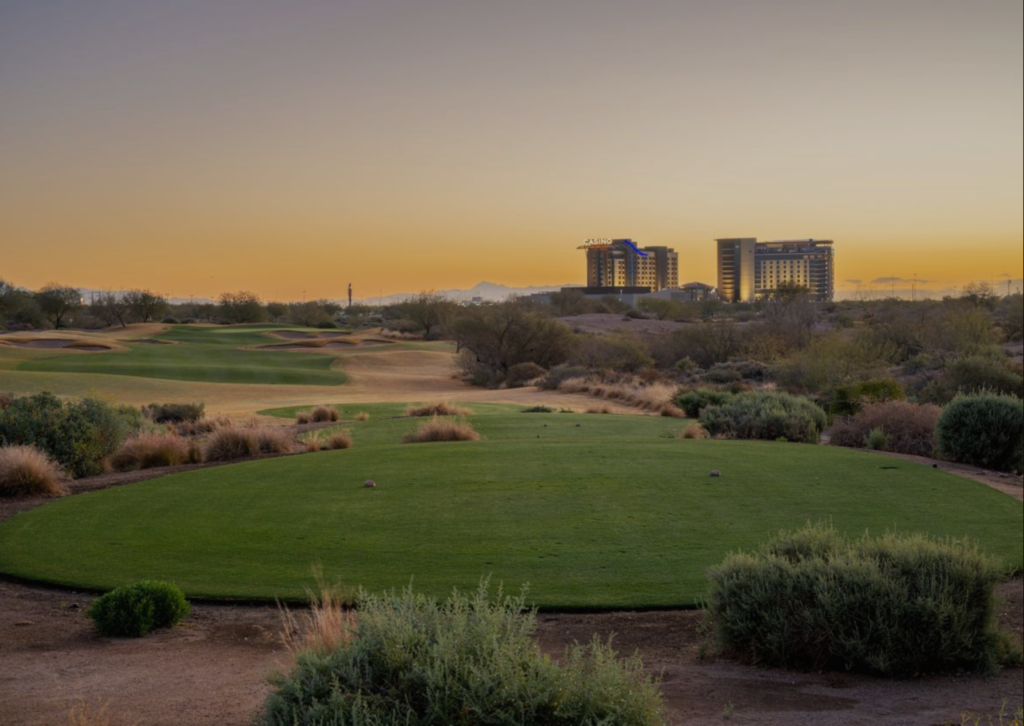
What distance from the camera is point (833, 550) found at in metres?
8.90

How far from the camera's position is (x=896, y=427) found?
23094mm

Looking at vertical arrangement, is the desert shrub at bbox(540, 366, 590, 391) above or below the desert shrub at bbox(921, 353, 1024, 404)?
below

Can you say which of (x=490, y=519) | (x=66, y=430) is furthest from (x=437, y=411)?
(x=490, y=519)

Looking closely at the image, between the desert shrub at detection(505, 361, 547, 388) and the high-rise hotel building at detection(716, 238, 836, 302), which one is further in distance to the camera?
the high-rise hotel building at detection(716, 238, 836, 302)

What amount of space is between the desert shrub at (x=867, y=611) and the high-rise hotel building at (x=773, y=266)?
176993 millimetres

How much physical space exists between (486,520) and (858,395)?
63.4 ft

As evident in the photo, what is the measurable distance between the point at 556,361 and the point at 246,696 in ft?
167

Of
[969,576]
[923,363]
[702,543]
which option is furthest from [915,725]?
[923,363]

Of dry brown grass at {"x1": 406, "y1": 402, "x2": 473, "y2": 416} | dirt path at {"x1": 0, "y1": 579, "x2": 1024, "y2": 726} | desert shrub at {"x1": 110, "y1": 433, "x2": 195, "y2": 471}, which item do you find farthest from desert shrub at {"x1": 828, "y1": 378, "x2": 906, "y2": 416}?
dirt path at {"x1": 0, "y1": 579, "x2": 1024, "y2": 726}

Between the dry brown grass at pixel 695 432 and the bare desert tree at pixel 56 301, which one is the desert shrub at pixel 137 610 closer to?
the dry brown grass at pixel 695 432

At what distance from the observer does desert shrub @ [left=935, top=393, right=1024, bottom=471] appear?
64.2 ft

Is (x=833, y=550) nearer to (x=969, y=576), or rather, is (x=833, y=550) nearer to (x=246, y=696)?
(x=969, y=576)

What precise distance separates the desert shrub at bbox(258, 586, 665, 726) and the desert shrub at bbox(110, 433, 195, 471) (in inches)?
607

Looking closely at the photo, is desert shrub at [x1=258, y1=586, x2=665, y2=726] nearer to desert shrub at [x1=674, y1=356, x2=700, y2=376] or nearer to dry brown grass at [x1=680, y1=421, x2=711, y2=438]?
dry brown grass at [x1=680, y1=421, x2=711, y2=438]
